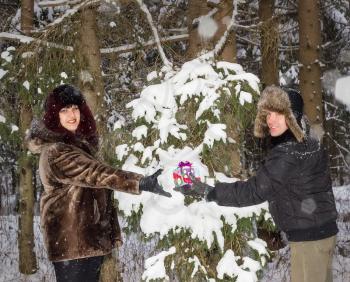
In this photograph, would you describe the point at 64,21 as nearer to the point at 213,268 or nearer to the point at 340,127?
the point at 213,268

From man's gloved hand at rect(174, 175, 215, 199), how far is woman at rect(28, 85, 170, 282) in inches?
8.2

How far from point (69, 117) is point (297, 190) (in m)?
1.83

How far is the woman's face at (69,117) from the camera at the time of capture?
3.73 m

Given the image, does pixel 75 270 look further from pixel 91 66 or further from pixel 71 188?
pixel 91 66

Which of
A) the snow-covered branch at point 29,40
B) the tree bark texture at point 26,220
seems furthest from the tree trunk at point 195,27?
Answer: the tree bark texture at point 26,220

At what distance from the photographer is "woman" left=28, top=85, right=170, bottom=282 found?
354 cm

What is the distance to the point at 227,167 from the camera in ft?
14.3

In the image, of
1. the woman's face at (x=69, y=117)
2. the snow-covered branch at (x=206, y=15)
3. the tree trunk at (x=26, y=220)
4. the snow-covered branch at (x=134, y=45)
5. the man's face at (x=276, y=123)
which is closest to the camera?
the man's face at (x=276, y=123)

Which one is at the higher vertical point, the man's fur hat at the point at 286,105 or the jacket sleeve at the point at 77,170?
the man's fur hat at the point at 286,105

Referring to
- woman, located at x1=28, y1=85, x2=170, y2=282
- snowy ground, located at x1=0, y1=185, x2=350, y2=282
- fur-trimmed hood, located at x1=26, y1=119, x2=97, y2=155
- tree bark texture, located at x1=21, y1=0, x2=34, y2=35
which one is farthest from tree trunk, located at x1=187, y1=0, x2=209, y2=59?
tree bark texture, located at x1=21, y1=0, x2=34, y2=35

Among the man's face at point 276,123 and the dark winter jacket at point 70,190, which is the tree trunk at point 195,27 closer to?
the man's face at point 276,123

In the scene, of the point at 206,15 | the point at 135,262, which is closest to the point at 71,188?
the point at 206,15

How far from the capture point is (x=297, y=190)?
333 centimetres

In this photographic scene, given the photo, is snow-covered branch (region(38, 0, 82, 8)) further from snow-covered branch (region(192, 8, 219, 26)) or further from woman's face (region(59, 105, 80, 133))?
woman's face (region(59, 105, 80, 133))
